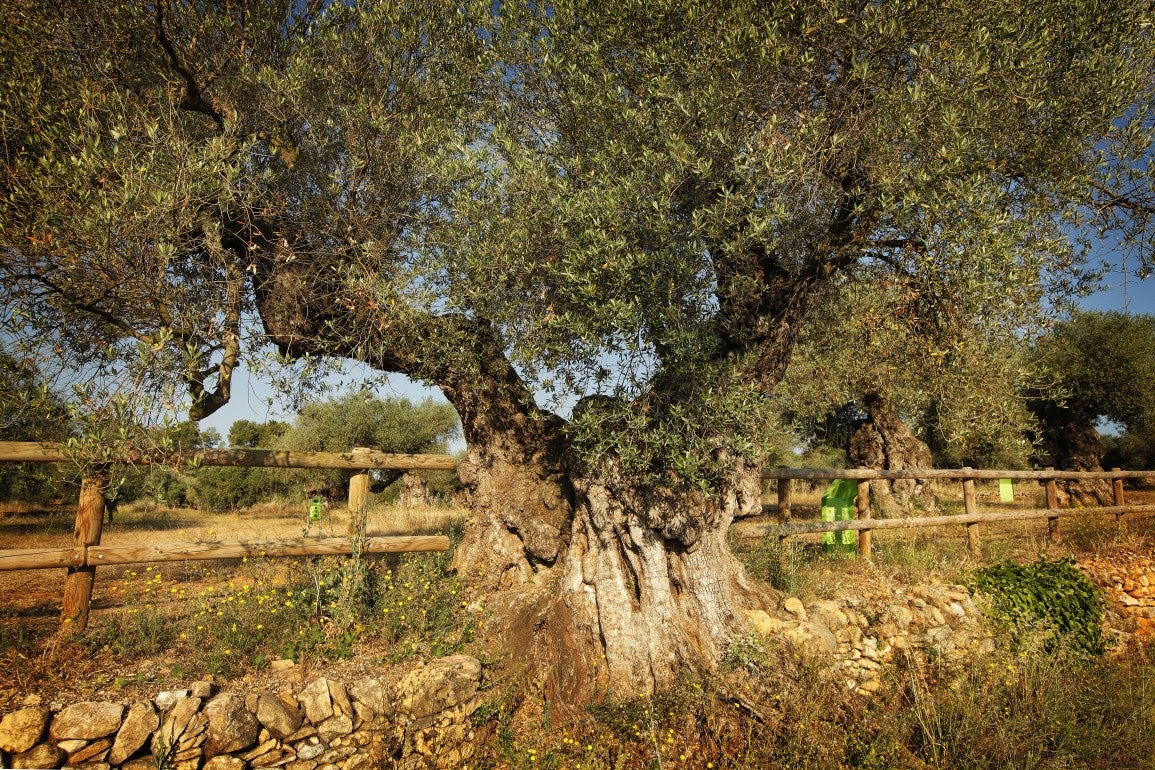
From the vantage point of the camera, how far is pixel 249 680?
6.10 m

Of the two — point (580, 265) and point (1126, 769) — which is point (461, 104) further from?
point (1126, 769)

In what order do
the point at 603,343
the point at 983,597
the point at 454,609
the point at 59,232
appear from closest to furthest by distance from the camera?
the point at 59,232 < the point at 603,343 < the point at 454,609 < the point at 983,597

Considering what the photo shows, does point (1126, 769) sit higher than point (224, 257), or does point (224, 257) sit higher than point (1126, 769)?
point (224, 257)

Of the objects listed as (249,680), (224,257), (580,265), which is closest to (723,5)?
(580,265)

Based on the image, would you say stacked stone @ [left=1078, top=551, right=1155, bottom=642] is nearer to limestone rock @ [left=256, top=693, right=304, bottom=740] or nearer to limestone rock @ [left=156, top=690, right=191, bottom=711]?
limestone rock @ [left=256, top=693, right=304, bottom=740]

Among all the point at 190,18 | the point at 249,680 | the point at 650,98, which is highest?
the point at 190,18

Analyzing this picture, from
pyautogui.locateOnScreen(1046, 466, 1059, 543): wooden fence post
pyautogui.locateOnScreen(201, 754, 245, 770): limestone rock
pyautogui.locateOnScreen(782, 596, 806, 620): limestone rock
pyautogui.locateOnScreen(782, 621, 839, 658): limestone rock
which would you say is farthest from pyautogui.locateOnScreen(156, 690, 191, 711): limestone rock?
pyautogui.locateOnScreen(1046, 466, 1059, 543): wooden fence post

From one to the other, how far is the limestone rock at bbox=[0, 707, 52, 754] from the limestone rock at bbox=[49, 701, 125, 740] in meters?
0.11

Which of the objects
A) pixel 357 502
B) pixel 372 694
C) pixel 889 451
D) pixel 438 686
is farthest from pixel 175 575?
pixel 889 451

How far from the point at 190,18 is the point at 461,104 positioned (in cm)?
327

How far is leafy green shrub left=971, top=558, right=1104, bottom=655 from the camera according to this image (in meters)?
8.58

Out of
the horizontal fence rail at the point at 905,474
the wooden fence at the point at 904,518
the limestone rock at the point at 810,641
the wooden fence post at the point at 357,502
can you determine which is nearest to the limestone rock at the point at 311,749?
the wooden fence post at the point at 357,502

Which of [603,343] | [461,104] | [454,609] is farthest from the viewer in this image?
[461,104]

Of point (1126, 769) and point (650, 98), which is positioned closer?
point (1126, 769)
